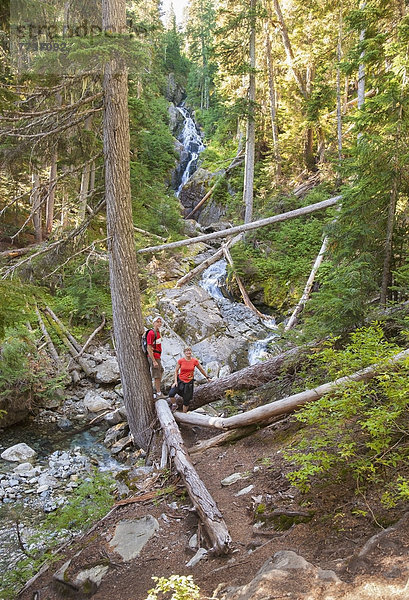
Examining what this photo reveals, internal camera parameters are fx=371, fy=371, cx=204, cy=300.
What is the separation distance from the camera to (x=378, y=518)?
297 centimetres

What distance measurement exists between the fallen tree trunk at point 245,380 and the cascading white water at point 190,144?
23610 mm

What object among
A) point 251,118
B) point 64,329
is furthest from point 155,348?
point 251,118

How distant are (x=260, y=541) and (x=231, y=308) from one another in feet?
39.0

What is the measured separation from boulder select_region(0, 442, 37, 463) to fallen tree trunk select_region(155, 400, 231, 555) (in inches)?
133

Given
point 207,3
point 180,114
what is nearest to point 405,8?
point 180,114

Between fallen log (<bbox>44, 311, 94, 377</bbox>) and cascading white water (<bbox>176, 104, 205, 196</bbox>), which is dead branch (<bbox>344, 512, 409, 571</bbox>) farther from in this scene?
cascading white water (<bbox>176, 104, 205, 196</bbox>)

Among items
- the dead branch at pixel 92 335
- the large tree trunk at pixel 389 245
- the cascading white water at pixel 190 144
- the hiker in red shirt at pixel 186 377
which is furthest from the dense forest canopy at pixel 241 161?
the cascading white water at pixel 190 144

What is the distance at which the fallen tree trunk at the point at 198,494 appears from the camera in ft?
11.7

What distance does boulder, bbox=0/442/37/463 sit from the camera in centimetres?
783

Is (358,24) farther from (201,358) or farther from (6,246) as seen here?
(6,246)

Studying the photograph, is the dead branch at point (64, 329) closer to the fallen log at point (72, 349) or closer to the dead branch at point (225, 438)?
the fallen log at point (72, 349)

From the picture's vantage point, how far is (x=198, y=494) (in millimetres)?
4414

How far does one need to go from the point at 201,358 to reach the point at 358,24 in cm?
898

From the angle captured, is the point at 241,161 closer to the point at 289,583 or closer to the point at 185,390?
the point at 185,390
